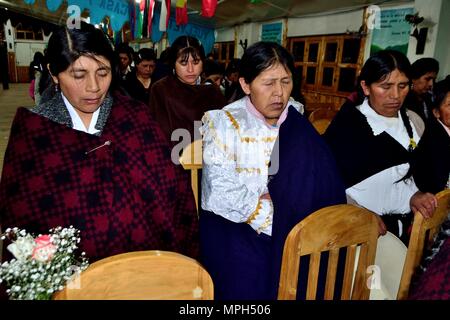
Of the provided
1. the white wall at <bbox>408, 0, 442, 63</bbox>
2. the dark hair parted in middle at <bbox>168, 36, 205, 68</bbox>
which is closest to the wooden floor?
the dark hair parted in middle at <bbox>168, 36, 205, 68</bbox>

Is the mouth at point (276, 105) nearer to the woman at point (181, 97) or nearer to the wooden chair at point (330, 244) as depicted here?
the wooden chair at point (330, 244)

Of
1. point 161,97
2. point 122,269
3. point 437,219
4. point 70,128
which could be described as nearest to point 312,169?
point 437,219

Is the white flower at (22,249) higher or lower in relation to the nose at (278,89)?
lower

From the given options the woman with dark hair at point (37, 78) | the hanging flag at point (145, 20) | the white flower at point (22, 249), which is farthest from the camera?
the hanging flag at point (145, 20)

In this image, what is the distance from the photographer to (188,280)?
739 millimetres

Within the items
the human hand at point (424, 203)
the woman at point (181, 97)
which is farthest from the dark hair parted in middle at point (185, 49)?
the human hand at point (424, 203)

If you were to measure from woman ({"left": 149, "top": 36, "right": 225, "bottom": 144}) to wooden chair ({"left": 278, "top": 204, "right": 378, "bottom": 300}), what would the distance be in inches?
60.3

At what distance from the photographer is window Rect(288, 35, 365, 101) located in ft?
18.7

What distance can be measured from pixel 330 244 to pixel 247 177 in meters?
0.48

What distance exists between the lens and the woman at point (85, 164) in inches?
45.6

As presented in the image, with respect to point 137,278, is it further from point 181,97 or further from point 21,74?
point 21,74

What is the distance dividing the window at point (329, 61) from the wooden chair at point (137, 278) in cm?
532

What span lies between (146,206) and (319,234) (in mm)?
669

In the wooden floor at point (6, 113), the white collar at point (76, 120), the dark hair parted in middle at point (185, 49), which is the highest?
the dark hair parted in middle at point (185, 49)
